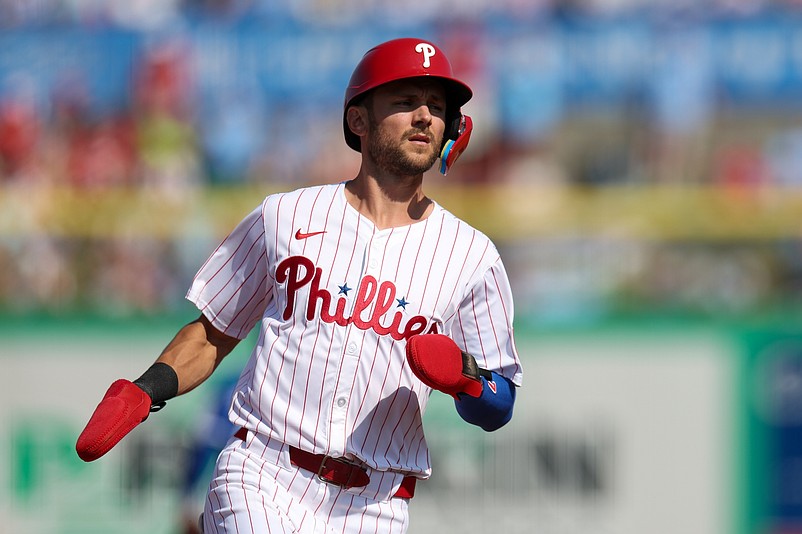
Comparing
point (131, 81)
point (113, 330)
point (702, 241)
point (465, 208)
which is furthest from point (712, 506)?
point (131, 81)

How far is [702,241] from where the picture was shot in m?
8.37

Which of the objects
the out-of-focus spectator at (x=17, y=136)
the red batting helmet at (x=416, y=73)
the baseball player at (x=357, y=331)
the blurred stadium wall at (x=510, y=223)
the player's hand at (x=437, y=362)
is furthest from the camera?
the out-of-focus spectator at (x=17, y=136)

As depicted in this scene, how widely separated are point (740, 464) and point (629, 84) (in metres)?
3.66

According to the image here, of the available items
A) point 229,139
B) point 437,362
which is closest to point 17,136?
point 229,139

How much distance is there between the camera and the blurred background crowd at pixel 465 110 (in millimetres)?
8641

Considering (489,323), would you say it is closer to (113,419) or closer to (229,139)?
(113,419)

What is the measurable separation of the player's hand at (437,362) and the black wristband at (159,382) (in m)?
0.68

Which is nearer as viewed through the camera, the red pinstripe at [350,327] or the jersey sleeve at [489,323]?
the red pinstripe at [350,327]

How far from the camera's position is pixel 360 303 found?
3.15 metres

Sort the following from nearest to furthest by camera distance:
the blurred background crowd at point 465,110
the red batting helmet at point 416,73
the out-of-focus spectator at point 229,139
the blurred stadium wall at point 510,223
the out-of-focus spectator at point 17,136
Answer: the red batting helmet at point 416,73 < the blurred stadium wall at point 510,223 < the blurred background crowd at point 465,110 < the out-of-focus spectator at point 17,136 < the out-of-focus spectator at point 229,139

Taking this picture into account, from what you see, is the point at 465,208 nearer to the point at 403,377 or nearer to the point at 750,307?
the point at 750,307

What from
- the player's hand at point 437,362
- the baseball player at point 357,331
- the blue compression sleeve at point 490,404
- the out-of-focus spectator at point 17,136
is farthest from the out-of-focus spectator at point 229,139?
the player's hand at point 437,362

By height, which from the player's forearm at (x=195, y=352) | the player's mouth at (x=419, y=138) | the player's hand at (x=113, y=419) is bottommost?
the player's hand at (x=113, y=419)

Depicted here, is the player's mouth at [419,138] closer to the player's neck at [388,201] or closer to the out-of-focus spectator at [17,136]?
the player's neck at [388,201]
